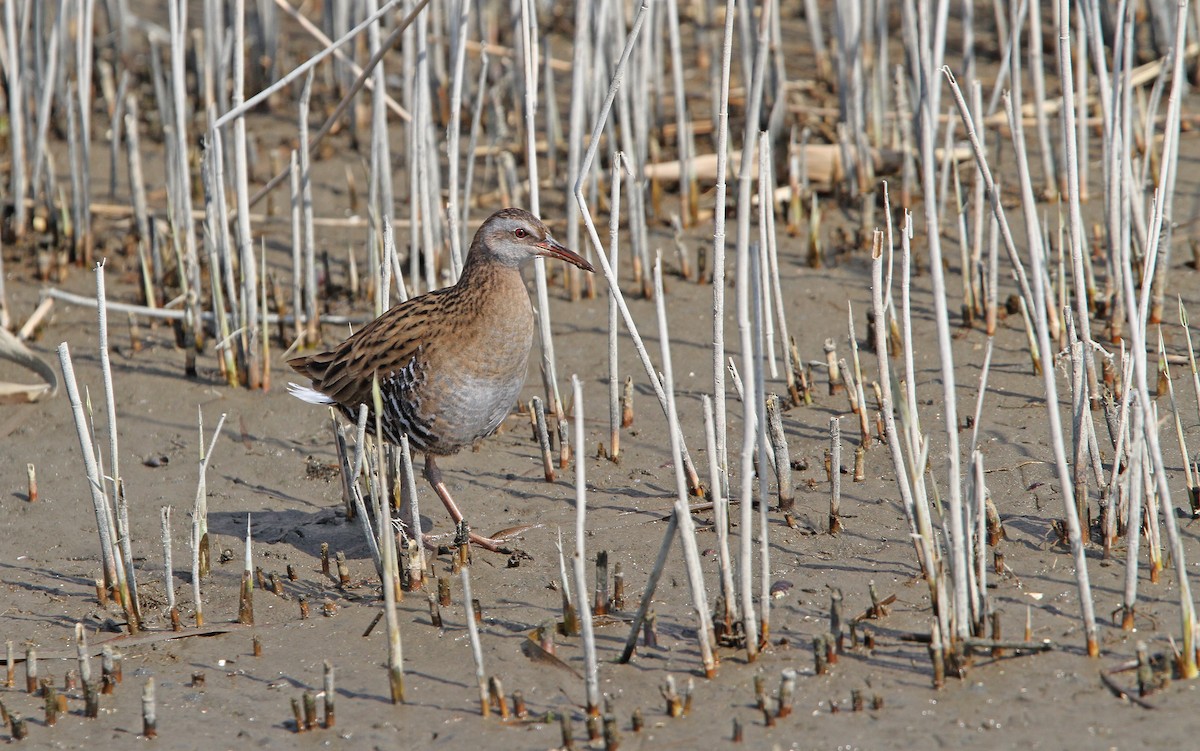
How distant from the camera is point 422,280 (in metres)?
6.81

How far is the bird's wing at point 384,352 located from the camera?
4.74 m

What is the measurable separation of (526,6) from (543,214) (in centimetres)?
244

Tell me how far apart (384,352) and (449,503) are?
578 mm

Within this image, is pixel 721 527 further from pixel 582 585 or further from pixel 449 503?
pixel 449 503

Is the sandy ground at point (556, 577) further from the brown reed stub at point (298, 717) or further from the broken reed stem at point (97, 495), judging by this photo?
the broken reed stem at point (97, 495)

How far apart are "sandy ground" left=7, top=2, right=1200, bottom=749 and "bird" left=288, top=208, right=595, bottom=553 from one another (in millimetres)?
433

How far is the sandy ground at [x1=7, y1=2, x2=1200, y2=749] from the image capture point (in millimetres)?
3549

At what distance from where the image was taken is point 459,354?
4.67 metres

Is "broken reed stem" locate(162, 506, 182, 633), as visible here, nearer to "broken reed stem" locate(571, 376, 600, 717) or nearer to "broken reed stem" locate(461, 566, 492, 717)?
"broken reed stem" locate(461, 566, 492, 717)

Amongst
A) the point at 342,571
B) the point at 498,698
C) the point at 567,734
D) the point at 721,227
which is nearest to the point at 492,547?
the point at 342,571

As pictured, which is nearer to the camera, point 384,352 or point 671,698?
point 671,698

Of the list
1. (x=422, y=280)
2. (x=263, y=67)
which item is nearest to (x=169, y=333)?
(x=422, y=280)

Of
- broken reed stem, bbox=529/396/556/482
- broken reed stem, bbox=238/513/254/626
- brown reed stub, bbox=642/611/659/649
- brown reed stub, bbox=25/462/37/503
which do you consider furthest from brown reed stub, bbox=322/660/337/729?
brown reed stub, bbox=25/462/37/503

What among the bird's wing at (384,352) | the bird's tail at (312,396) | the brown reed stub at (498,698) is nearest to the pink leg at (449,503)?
the bird's wing at (384,352)
